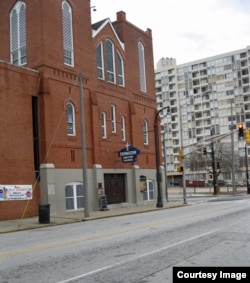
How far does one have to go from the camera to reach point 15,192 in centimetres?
2425

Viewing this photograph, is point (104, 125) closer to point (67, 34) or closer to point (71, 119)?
point (71, 119)

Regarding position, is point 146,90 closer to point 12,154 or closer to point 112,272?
point 12,154

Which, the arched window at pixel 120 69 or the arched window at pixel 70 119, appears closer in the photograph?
Result: the arched window at pixel 70 119

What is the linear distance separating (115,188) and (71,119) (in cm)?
740

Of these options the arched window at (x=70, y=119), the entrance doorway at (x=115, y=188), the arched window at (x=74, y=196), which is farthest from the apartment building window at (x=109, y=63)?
the arched window at (x=74, y=196)

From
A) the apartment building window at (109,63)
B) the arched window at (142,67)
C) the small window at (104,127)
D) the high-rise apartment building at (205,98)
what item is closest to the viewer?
the small window at (104,127)

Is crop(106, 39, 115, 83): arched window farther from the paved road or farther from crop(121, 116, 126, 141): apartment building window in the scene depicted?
the paved road

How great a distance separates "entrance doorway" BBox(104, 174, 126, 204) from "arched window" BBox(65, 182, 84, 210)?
3.63 m

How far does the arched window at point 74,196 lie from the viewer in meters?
29.2

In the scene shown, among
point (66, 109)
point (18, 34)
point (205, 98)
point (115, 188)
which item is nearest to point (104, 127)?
point (66, 109)

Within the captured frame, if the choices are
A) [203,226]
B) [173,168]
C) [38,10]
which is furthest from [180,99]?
[203,226]

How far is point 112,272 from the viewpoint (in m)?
8.52

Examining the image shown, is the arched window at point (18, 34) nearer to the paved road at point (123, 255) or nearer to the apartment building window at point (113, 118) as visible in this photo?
the apartment building window at point (113, 118)

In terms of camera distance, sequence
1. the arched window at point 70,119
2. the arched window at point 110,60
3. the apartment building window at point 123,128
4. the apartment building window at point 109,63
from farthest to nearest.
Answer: the apartment building window at point 123,128 → the arched window at point 110,60 → the apartment building window at point 109,63 → the arched window at point 70,119
